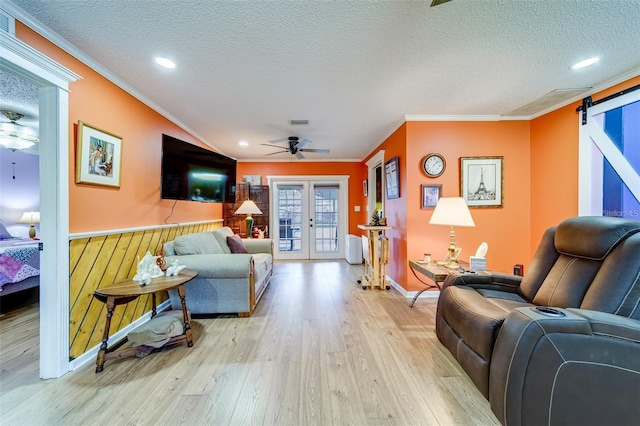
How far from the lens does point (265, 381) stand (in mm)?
1664

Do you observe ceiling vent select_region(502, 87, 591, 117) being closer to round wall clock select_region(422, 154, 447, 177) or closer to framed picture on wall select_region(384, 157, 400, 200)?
round wall clock select_region(422, 154, 447, 177)

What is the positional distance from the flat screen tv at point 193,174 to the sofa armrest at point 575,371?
3194 mm

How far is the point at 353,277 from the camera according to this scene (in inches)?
169

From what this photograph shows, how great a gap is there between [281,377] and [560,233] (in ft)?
7.56

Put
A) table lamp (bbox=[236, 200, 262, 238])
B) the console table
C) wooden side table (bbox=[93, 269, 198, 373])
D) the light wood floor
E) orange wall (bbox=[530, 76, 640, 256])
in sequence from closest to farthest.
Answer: the light wood floor < wooden side table (bbox=[93, 269, 198, 373]) < orange wall (bbox=[530, 76, 640, 256]) < the console table < table lamp (bbox=[236, 200, 262, 238])

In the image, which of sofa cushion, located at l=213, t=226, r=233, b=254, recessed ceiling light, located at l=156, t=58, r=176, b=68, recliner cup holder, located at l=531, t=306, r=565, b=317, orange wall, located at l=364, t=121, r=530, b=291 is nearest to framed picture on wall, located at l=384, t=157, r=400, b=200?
orange wall, located at l=364, t=121, r=530, b=291

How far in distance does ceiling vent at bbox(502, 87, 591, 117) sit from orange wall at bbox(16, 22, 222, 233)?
14.6ft

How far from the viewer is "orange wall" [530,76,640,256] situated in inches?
108

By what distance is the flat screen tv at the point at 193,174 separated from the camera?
2.63m

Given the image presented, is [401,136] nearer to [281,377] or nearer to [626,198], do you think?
[626,198]

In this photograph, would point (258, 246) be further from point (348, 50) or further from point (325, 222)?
point (348, 50)

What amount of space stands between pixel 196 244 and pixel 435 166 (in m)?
3.26

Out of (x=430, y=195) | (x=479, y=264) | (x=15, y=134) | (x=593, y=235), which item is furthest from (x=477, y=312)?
(x=15, y=134)

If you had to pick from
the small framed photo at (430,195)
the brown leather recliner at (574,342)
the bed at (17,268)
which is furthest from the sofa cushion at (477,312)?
the bed at (17,268)
